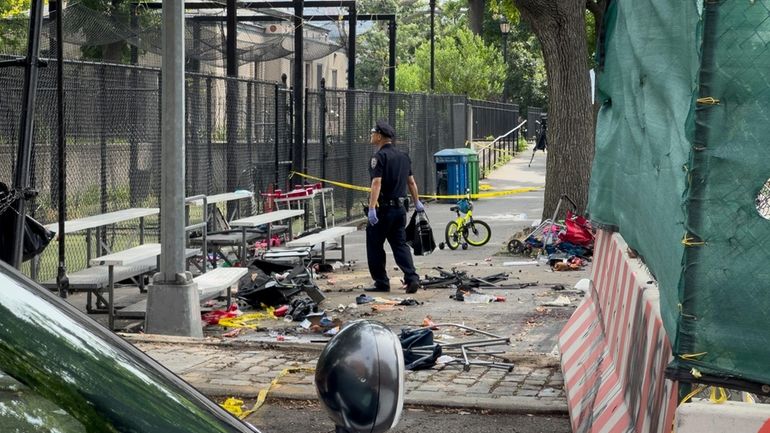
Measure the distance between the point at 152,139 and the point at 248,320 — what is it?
348 centimetres

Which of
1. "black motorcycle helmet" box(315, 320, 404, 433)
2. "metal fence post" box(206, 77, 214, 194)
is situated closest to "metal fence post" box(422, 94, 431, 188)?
"metal fence post" box(206, 77, 214, 194)

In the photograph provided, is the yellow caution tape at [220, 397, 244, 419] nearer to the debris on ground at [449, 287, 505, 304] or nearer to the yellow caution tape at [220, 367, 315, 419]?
the yellow caution tape at [220, 367, 315, 419]

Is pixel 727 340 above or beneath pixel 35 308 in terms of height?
beneath

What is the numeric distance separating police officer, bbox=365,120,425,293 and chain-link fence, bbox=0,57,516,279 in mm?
2578

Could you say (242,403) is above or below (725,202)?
below

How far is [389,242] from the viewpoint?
14.1m

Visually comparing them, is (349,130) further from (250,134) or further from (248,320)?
(248,320)

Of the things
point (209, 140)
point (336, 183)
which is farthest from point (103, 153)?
point (336, 183)

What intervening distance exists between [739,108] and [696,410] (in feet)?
3.47

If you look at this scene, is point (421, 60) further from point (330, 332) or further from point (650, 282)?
point (650, 282)

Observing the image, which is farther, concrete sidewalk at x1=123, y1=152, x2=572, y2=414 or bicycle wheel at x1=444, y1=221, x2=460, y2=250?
bicycle wheel at x1=444, y1=221, x2=460, y2=250

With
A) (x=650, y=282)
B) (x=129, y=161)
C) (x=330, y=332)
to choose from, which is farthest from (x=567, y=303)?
(x=650, y=282)

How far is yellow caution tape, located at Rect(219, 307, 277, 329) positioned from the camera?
11.5 m

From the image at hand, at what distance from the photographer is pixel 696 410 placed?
165 inches
